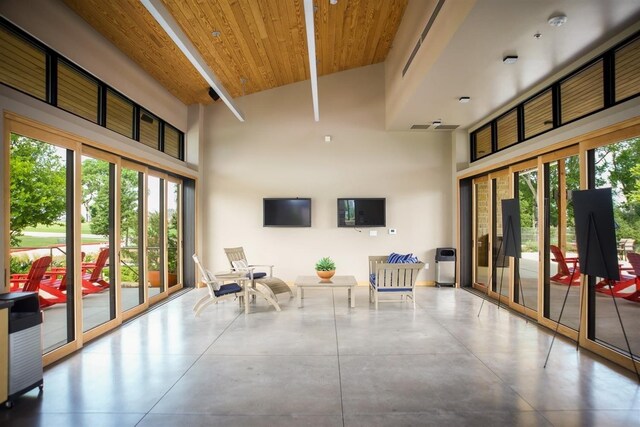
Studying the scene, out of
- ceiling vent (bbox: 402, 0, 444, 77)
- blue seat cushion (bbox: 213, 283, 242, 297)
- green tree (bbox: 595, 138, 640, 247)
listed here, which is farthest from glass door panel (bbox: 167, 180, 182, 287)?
green tree (bbox: 595, 138, 640, 247)

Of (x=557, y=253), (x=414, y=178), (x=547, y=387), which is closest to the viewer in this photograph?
(x=547, y=387)

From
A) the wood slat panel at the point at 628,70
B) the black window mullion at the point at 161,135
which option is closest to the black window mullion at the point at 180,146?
the black window mullion at the point at 161,135

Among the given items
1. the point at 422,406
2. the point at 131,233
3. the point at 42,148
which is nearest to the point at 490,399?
the point at 422,406

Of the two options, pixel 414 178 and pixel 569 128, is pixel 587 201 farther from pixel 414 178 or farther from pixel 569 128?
pixel 414 178

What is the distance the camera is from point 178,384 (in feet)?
10.5

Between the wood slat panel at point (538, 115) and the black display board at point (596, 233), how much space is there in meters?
1.89

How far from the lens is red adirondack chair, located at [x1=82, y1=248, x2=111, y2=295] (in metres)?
4.65

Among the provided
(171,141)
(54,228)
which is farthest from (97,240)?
(171,141)

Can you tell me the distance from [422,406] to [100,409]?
8.07 feet

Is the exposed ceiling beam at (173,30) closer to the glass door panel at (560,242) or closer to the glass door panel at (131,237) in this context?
the glass door panel at (131,237)

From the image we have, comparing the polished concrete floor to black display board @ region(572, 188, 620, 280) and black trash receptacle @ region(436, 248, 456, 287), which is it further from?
black trash receptacle @ region(436, 248, 456, 287)

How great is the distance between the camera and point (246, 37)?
5520 mm

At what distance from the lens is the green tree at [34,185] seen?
3.39 meters

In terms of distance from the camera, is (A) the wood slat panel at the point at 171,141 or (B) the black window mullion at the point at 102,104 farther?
(A) the wood slat panel at the point at 171,141
